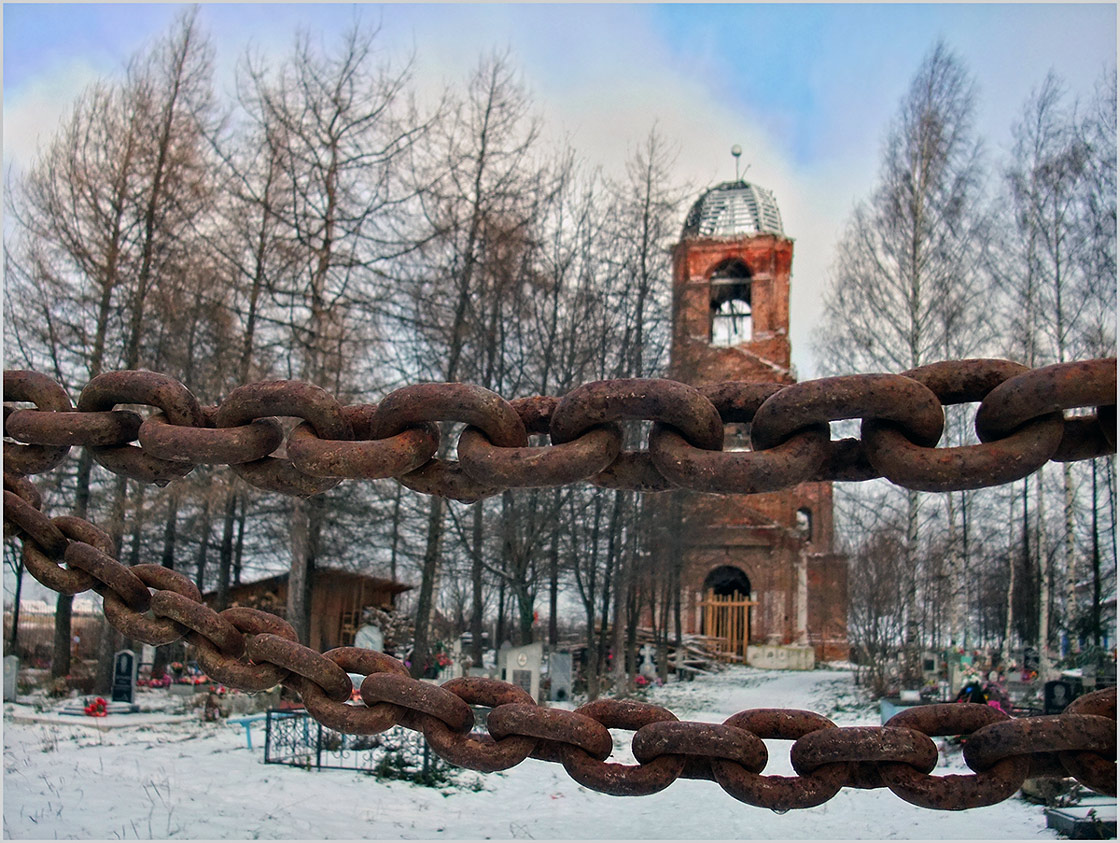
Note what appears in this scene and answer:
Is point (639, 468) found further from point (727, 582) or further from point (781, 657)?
point (727, 582)

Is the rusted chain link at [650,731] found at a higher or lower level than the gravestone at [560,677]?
higher

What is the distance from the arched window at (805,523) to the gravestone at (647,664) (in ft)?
31.7

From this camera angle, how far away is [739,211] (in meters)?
30.3

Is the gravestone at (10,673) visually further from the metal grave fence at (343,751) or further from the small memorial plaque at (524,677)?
the small memorial plaque at (524,677)

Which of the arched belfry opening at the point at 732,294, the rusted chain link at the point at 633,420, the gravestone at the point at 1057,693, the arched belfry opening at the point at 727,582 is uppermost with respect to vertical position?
the arched belfry opening at the point at 732,294

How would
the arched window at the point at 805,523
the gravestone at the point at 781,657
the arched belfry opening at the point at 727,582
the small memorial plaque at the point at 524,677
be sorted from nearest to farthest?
the small memorial plaque at the point at 524,677 → the gravestone at the point at 781,657 → the arched window at the point at 805,523 → the arched belfry opening at the point at 727,582

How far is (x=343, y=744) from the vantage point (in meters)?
9.40

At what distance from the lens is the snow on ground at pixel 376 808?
5992 millimetres

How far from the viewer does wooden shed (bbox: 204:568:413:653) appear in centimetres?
2041

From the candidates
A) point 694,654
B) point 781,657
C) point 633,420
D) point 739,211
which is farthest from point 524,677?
point 739,211

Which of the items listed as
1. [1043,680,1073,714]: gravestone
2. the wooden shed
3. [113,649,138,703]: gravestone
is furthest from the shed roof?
[1043,680,1073,714]: gravestone

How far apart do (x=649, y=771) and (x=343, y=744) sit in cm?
897

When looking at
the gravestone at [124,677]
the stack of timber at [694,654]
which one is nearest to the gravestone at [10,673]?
the gravestone at [124,677]

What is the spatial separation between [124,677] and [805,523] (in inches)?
960
